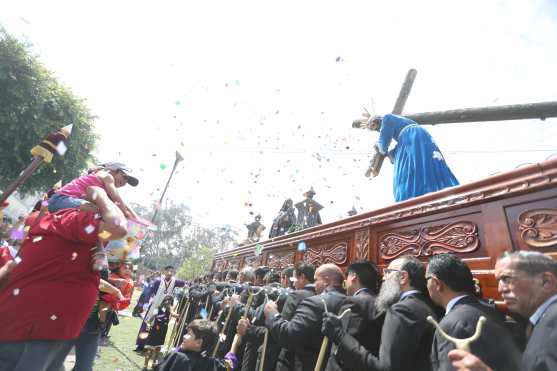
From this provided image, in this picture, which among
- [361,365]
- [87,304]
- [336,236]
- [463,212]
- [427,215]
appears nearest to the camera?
[87,304]

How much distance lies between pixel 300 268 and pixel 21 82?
14.1 meters

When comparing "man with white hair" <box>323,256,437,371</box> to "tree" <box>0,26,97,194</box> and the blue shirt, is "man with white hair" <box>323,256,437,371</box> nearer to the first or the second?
the blue shirt

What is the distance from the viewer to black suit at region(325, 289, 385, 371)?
2.56 meters

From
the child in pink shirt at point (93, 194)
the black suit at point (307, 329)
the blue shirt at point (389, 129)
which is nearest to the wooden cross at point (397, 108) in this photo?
the blue shirt at point (389, 129)

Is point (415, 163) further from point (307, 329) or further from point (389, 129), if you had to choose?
point (307, 329)

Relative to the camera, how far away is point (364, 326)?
2.58 meters

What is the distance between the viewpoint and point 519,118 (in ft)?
16.5

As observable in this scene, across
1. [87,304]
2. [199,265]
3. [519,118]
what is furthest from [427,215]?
[199,265]

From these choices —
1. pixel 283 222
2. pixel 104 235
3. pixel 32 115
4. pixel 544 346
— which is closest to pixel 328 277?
pixel 544 346

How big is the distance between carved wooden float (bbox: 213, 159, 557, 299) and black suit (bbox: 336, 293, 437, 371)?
70 cm

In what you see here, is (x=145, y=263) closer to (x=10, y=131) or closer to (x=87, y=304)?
(x=10, y=131)

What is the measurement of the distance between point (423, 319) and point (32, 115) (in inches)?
611

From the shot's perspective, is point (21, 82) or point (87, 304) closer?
point (87, 304)

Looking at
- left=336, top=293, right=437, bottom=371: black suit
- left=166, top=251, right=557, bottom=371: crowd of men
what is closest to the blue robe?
left=166, top=251, right=557, bottom=371: crowd of men
